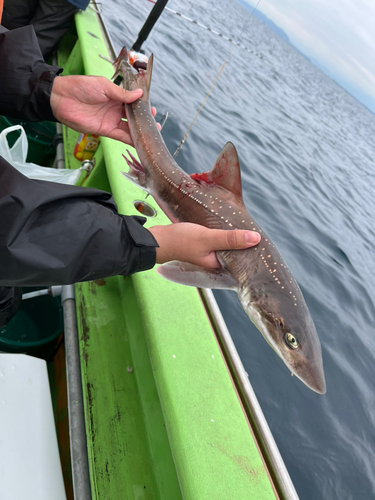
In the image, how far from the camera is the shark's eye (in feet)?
6.15

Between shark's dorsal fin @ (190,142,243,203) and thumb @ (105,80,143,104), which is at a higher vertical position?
shark's dorsal fin @ (190,142,243,203)

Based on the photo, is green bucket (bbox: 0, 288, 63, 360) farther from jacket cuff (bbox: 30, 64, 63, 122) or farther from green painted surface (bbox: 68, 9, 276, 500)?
jacket cuff (bbox: 30, 64, 63, 122)

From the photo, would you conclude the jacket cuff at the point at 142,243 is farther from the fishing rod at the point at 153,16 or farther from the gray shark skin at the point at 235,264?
the fishing rod at the point at 153,16

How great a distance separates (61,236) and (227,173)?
4.12 feet

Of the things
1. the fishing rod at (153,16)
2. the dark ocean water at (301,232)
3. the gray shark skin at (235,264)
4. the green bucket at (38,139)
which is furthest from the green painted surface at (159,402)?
the fishing rod at (153,16)

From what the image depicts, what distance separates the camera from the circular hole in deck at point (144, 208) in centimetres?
297

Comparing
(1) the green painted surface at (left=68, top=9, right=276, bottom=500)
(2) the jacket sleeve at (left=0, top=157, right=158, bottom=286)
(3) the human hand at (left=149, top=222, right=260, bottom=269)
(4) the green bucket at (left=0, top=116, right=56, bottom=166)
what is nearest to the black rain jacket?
(2) the jacket sleeve at (left=0, top=157, right=158, bottom=286)

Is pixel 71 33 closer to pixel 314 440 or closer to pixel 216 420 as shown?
pixel 216 420

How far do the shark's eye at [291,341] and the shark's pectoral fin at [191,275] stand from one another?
471 mm

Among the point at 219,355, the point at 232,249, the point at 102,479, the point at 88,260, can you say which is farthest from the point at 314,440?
the point at 88,260

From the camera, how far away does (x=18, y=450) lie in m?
1.75

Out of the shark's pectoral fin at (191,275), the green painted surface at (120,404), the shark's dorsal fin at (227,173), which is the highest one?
the shark's dorsal fin at (227,173)

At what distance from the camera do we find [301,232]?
23.5ft

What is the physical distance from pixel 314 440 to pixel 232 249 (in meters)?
2.85
